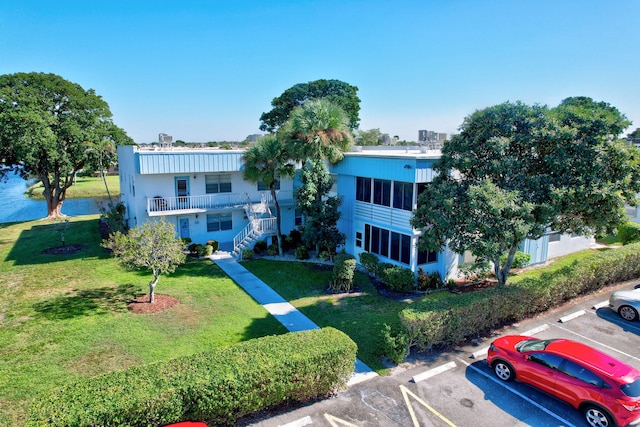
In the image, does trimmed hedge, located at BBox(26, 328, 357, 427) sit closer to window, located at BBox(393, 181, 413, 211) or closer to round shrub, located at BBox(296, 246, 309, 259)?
window, located at BBox(393, 181, 413, 211)

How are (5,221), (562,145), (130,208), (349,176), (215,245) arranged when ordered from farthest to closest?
1. (5,221)
2. (130,208)
3. (215,245)
4. (349,176)
5. (562,145)

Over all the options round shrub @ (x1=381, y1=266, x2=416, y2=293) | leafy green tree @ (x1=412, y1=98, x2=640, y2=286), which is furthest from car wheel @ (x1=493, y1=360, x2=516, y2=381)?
round shrub @ (x1=381, y1=266, x2=416, y2=293)

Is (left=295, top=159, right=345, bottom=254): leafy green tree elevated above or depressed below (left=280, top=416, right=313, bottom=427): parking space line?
above

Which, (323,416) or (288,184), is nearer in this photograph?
(323,416)

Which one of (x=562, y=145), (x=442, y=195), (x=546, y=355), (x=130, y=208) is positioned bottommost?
(x=546, y=355)

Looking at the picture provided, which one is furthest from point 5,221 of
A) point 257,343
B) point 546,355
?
point 546,355

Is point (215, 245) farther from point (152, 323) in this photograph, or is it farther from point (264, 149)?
point (152, 323)

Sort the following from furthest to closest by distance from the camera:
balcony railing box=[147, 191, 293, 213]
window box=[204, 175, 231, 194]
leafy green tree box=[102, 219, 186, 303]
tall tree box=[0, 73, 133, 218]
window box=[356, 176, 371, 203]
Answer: tall tree box=[0, 73, 133, 218], window box=[204, 175, 231, 194], balcony railing box=[147, 191, 293, 213], window box=[356, 176, 371, 203], leafy green tree box=[102, 219, 186, 303]
